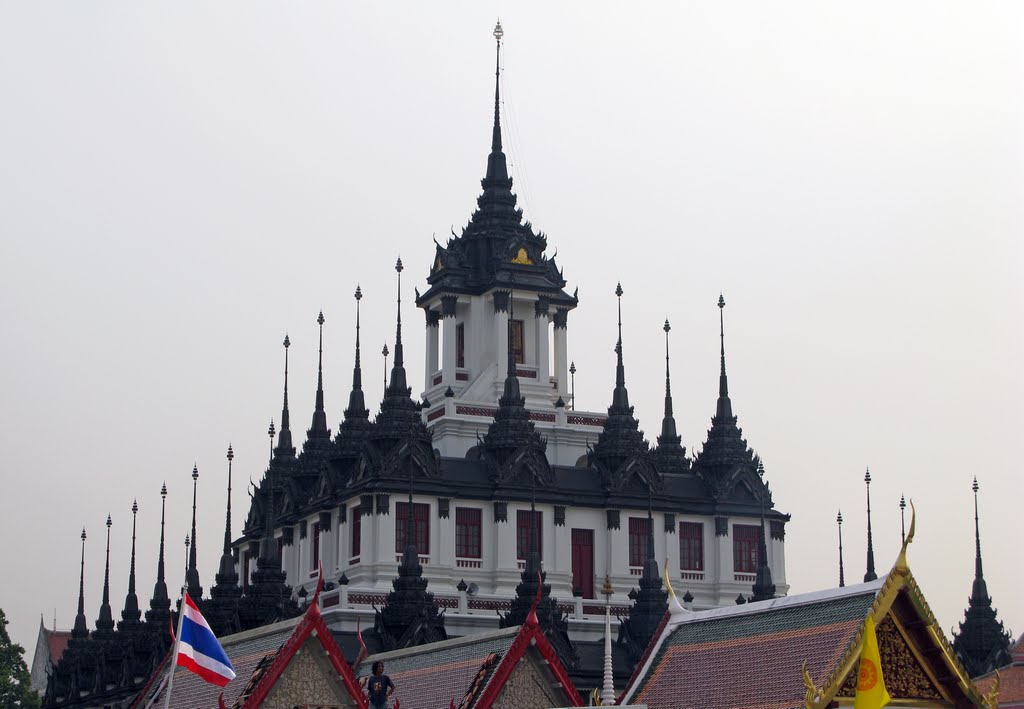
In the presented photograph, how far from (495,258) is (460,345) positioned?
3.97 m

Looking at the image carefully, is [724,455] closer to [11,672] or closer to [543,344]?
[543,344]

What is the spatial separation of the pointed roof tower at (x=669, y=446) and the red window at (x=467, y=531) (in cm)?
1077

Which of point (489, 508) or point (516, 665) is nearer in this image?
point (516, 665)

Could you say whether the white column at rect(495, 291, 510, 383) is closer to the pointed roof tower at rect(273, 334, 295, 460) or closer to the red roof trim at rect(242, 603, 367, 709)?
the pointed roof tower at rect(273, 334, 295, 460)

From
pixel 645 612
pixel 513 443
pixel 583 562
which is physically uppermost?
pixel 513 443

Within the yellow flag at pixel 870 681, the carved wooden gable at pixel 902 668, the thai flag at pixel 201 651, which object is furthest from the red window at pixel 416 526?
the yellow flag at pixel 870 681

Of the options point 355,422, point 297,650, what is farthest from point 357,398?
point 297,650

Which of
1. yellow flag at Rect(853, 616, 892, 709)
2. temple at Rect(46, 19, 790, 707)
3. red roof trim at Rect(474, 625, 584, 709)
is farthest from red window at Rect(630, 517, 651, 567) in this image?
yellow flag at Rect(853, 616, 892, 709)

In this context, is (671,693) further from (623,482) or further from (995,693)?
(623,482)

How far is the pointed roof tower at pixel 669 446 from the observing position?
85.9 m

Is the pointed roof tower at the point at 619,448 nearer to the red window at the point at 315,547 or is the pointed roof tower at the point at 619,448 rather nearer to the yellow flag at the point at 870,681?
the red window at the point at 315,547

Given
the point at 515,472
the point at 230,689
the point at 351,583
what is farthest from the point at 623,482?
the point at 230,689

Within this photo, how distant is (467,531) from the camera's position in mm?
77000

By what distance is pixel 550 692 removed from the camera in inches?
1341
